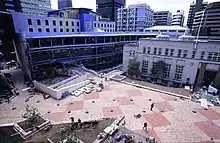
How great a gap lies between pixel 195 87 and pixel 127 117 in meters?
18.3

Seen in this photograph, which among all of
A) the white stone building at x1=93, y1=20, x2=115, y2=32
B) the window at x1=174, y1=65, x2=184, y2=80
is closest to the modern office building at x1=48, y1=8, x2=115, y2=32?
the white stone building at x1=93, y1=20, x2=115, y2=32

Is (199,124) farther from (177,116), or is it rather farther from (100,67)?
(100,67)

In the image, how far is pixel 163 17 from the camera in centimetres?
9494

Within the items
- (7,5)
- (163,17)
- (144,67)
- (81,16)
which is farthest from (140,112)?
(163,17)

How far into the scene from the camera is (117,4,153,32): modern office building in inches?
2884

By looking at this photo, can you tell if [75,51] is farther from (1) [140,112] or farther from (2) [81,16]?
(2) [81,16]

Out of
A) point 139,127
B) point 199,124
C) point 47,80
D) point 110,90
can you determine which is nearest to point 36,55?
point 47,80

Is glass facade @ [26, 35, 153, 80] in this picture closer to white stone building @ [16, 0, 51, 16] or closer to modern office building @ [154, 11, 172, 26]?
white stone building @ [16, 0, 51, 16]

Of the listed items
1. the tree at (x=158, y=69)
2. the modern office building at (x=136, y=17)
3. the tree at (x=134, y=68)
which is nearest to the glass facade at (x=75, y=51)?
the tree at (x=134, y=68)

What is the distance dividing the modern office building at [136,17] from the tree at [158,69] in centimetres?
5253

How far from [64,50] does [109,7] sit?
2907 inches

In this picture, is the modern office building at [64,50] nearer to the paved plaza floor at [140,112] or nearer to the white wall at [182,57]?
the paved plaza floor at [140,112]

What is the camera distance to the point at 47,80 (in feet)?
72.2

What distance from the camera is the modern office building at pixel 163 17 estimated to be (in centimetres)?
9399
